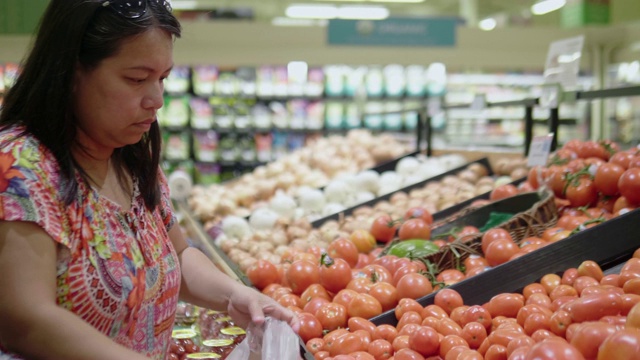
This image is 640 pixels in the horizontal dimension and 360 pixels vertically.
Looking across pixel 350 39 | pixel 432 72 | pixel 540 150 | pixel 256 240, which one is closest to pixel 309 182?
pixel 256 240

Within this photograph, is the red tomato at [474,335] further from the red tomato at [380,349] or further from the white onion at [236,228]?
the white onion at [236,228]

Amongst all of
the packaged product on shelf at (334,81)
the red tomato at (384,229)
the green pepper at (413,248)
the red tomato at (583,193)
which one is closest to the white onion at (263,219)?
the red tomato at (384,229)

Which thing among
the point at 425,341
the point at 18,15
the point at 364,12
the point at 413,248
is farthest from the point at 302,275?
the point at 364,12

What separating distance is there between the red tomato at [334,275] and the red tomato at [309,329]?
0.99ft

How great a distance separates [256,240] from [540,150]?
1.54 metres

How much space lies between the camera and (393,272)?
2.50m

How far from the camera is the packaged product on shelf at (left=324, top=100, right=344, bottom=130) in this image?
10.1 meters

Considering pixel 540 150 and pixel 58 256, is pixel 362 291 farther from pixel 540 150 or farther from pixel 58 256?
pixel 540 150

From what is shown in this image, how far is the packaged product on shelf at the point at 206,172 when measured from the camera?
32.6 ft

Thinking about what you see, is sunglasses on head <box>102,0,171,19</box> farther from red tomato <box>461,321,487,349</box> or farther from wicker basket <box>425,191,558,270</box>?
wicker basket <box>425,191,558,270</box>

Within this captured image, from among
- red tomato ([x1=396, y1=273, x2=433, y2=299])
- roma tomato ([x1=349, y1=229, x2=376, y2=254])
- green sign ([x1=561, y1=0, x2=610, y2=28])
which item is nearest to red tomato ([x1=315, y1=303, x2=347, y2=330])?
red tomato ([x1=396, y1=273, x2=433, y2=299])

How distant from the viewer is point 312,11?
1412cm

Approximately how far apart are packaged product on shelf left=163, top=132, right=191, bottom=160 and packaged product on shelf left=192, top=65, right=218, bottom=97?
66 cm

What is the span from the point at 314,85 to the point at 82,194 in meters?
8.87
